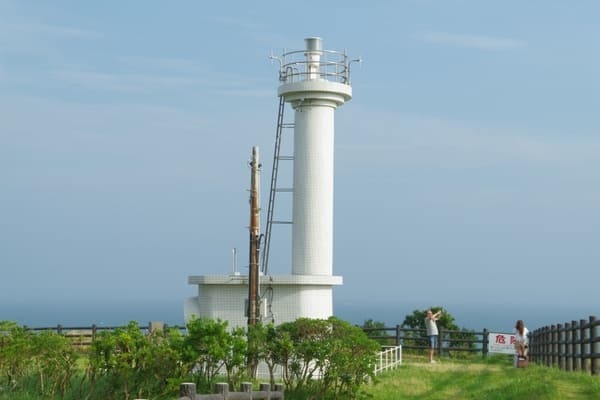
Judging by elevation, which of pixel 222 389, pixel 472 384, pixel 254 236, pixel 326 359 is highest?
pixel 254 236

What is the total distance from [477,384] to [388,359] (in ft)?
28.4

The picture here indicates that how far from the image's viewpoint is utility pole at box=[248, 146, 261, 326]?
79.9ft

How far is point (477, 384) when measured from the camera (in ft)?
75.8

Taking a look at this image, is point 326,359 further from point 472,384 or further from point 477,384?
point 472,384

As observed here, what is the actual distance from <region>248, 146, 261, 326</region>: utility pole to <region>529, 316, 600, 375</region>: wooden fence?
7.08m

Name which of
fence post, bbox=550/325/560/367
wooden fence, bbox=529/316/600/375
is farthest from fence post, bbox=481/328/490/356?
fence post, bbox=550/325/560/367

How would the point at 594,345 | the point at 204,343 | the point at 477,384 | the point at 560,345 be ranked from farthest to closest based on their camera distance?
the point at 560,345, the point at 477,384, the point at 594,345, the point at 204,343

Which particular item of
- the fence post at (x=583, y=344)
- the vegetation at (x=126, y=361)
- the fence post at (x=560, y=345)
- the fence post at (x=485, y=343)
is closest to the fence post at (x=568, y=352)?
the fence post at (x=560, y=345)

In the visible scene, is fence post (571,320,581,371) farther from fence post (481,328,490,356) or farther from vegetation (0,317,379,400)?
fence post (481,328,490,356)

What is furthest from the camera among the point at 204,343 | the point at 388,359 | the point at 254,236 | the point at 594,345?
the point at 388,359

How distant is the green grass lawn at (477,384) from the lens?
18.5 meters

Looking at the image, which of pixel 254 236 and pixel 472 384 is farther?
pixel 254 236

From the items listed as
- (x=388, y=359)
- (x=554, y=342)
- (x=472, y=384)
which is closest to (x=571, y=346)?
(x=554, y=342)

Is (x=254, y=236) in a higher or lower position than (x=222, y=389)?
higher
